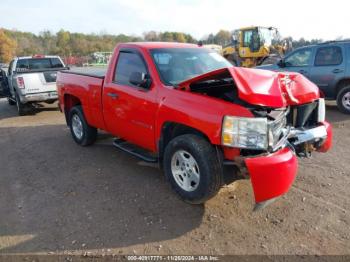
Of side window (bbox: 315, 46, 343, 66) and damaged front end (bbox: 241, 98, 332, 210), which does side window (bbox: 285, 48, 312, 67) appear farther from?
damaged front end (bbox: 241, 98, 332, 210)

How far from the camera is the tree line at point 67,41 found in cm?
7131

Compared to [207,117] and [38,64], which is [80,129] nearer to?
[207,117]

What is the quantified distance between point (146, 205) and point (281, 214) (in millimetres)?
1599

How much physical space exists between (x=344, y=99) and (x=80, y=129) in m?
6.75

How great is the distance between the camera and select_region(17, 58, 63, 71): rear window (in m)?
10.9

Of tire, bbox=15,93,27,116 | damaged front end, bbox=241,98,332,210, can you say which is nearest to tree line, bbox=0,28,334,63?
tire, bbox=15,93,27,116

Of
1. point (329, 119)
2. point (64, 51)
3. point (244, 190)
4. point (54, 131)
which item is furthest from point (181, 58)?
point (64, 51)

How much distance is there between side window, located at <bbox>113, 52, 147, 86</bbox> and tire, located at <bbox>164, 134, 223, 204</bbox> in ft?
4.31

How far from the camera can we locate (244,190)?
4.38m

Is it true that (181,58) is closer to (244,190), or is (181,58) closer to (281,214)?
(244,190)

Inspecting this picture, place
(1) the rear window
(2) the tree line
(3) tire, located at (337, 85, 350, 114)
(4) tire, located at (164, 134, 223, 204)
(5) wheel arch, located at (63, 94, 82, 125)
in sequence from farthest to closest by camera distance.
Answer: (2) the tree line < (1) the rear window < (3) tire, located at (337, 85, 350, 114) < (5) wheel arch, located at (63, 94, 82, 125) < (4) tire, located at (164, 134, 223, 204)

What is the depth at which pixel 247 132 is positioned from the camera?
334cm

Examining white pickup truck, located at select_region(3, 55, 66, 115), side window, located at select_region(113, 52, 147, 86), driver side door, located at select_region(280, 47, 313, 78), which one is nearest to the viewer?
side window, located at select_region(113, 52, 147, 86)

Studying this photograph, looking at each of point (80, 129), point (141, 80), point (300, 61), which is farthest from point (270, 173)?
point (300, 61)
